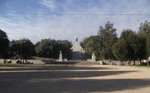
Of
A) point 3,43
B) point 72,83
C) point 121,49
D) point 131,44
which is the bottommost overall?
Answer: point 72,83

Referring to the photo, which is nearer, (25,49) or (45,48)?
(25,49)

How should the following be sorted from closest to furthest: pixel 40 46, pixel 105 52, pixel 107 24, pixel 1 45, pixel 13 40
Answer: pixel 1 45 < pixel 13 40 < pixel 105 52 < pixel 107 24 < pixel 40 46

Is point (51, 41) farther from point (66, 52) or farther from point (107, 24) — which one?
point (107, 24)

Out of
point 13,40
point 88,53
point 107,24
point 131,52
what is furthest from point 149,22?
point 13,40

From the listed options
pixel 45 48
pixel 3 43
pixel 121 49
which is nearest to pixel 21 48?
pixel 3 43

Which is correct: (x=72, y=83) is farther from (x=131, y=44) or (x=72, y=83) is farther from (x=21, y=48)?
(x=21, y=48)

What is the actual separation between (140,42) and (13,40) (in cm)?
4213

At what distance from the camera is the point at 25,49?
57469 millimetres

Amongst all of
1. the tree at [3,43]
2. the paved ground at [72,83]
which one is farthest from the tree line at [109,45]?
the paved ground at [72,83]

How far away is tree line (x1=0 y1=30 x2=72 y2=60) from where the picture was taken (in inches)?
1697

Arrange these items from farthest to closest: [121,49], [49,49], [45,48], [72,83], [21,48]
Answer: [49,49] → [45,48] → [21,48] → [121,49] → [72,83]

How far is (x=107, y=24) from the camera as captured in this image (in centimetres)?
7400

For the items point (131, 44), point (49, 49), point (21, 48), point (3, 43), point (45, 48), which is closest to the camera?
point (3, 43)

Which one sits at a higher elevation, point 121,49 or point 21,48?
point 21,48
